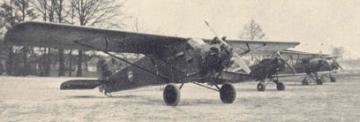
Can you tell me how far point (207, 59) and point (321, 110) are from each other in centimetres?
328

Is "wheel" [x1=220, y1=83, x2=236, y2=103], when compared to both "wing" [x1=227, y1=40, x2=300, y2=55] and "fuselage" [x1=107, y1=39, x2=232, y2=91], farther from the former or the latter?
"wing" [x1=227, y1=40, x2=300, y2=55]

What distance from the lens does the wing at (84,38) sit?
37.5 feet

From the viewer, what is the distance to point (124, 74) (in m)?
16.3

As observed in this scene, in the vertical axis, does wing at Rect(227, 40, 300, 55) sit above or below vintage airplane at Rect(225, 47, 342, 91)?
above

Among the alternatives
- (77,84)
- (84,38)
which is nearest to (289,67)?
(77,84)

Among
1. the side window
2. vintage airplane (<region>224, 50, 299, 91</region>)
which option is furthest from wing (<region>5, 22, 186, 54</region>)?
vintage airplane (<region>224, 50, 299, 91</region>)

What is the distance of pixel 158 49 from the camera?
14.2 metres

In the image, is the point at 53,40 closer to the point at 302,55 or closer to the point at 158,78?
the point at 158,78

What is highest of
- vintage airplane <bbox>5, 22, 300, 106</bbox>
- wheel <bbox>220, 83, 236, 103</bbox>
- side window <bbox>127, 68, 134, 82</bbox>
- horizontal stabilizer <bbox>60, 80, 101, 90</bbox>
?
vintage airplane <bbox>5, 22, 300, 106</bbox>

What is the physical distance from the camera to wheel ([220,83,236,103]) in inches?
545

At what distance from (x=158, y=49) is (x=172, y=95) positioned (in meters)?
1.79

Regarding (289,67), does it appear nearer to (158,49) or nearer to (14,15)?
(158,49)

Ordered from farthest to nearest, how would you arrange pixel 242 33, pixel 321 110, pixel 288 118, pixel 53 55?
pixel 242 33
pixel 53 55
pixel 321 110
pixel 288 118

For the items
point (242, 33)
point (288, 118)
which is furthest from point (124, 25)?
point (288, 118)
